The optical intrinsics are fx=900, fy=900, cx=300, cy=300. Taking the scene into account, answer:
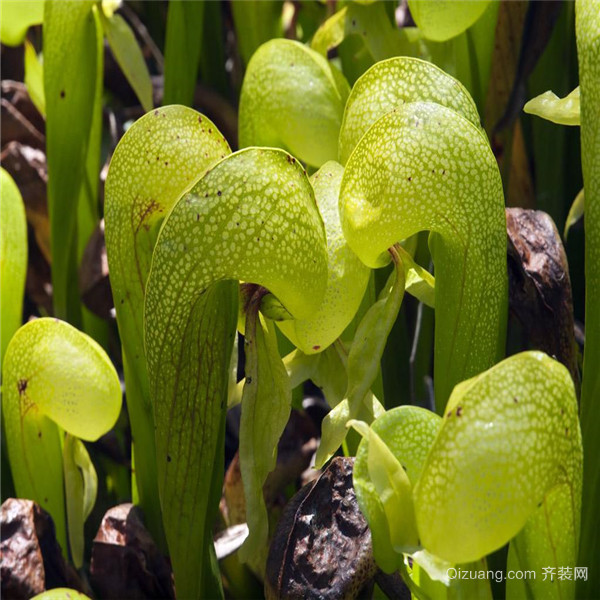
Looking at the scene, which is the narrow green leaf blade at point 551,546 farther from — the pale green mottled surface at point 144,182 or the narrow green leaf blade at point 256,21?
the narrow green leaf blade at point 256,21

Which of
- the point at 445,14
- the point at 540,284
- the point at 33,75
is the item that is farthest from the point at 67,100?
the point at 540,284

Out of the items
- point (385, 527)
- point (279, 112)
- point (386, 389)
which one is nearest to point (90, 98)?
point (279, 112)

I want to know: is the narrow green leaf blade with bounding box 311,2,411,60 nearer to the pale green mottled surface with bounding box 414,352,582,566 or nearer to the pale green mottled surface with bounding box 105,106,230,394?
the pale green mottled surface with bounding box 105,106,230,394

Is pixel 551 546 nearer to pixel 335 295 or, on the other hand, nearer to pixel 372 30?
pixel 335 295

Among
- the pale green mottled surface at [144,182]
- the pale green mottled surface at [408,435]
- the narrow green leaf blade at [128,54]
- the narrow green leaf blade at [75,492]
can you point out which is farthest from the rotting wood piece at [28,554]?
the narrow green leaf blade at [128,54]

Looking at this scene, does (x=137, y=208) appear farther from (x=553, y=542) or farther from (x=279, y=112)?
(x=553, y=542)

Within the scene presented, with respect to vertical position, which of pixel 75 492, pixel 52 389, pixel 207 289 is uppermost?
pixel 207 289

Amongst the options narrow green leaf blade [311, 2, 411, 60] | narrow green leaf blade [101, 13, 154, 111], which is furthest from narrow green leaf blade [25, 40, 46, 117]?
narrow green leaf blade [311, 2, 411, 60]
